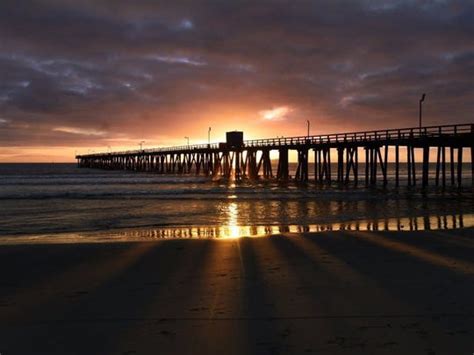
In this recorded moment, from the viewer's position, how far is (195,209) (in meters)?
19.5

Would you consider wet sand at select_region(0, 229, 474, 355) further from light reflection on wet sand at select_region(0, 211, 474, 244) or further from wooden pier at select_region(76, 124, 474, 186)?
wooden pier at select_region(76, 124, 474, 186)

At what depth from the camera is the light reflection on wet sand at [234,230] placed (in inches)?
451

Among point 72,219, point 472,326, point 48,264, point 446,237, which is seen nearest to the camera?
point 472,326

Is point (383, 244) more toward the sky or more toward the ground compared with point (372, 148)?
more toward the ground

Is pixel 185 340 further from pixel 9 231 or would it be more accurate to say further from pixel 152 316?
pixel 9 231

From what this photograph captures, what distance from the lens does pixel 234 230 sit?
12.8 m

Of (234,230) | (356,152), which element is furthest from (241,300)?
(356,152)

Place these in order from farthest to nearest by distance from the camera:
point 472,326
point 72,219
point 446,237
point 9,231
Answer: point 72,219 → point 9,231 → point 446,237 → point 472,326

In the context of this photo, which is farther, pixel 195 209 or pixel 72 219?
pixel 195 209

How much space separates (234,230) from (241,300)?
24.3 feet

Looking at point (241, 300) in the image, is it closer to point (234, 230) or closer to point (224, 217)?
point (234, 230)

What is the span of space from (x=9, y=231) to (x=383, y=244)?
1101cm

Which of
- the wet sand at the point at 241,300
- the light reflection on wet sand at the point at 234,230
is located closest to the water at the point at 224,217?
the light reflection on wet sand at the point at 234,230

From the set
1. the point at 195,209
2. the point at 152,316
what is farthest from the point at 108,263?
the point at 195,209
